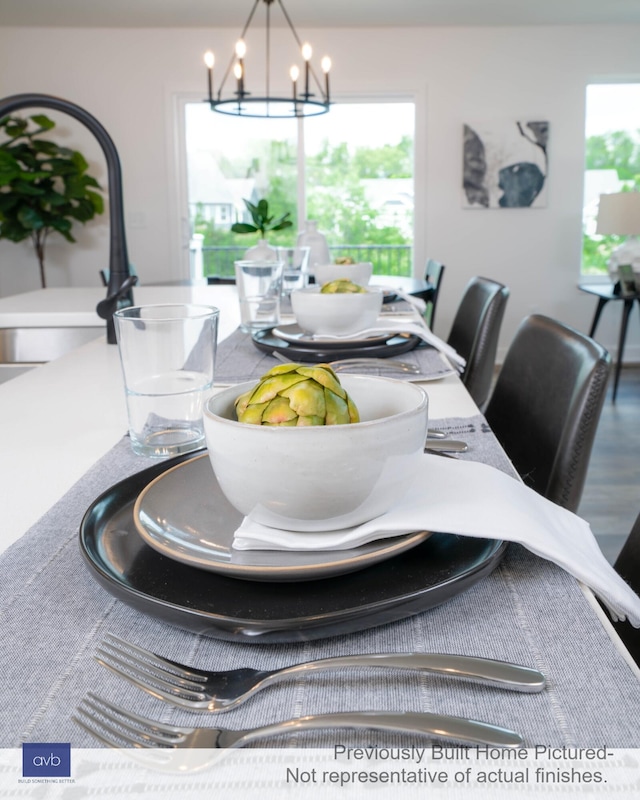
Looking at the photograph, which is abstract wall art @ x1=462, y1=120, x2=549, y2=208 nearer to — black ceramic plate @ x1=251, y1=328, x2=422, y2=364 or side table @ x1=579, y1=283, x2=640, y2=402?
side table @ x1=579, y1=283, x2=640, y2=402

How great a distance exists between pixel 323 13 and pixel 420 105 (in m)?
0.94

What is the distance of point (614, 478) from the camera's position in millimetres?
3145

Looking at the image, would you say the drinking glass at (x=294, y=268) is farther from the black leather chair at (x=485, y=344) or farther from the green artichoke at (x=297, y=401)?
the green artichoke at (x=297, y=401)

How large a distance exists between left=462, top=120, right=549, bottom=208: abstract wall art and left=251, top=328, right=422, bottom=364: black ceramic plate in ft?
14.3

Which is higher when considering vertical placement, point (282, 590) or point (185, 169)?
point (185, 169)

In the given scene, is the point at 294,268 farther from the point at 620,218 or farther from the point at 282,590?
the point at 620,218

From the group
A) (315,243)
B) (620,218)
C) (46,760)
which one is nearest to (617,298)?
(620,218)

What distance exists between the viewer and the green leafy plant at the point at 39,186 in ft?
16.4

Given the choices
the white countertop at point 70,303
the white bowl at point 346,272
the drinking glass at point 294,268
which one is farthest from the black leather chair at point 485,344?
the white countertop at point 70,303

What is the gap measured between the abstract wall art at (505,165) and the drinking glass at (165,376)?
16.1ft

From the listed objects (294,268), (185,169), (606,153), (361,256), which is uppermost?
(606,153)

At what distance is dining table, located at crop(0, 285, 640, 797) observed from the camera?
14.0 inches

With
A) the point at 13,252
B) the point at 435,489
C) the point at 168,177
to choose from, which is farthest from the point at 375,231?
the point at 435,489

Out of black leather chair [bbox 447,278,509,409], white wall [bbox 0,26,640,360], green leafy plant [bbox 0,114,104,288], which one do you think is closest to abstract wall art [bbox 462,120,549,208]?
white wall [bbox 0,26,640,360]
